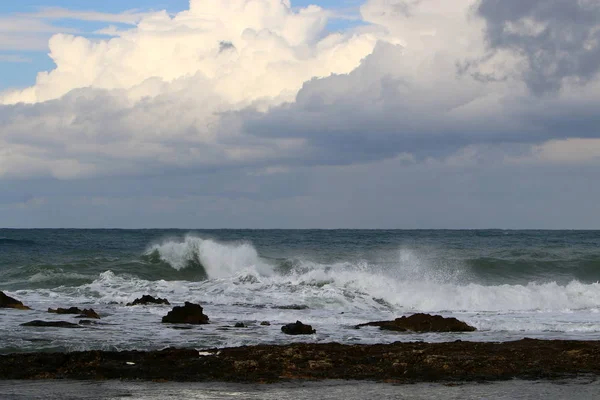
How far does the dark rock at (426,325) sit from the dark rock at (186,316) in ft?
15.1

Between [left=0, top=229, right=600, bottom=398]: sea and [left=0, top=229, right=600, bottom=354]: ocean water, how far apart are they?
47 mm

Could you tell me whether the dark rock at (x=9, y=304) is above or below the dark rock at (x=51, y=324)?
above

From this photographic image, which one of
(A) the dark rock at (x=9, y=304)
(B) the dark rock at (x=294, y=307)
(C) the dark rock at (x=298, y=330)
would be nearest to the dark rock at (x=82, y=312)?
(A) the dark rock at (x=9, y=304)

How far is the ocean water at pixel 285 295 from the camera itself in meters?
17.2

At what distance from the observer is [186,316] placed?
19.4 meters

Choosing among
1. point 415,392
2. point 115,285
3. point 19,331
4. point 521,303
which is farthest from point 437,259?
point 415,392

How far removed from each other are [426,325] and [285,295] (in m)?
9.41

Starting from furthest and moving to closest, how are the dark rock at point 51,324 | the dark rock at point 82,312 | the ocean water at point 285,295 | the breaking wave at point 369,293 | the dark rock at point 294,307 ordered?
the breaking wave at point 369,293, the dark rock at point 294,307, the dark rock at point 82,312, the dark rock at point 51,324, the ocean water at point 285,295

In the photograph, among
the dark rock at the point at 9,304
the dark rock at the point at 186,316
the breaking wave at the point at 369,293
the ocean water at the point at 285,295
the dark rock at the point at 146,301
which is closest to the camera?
the ocean water at the point at 285,295

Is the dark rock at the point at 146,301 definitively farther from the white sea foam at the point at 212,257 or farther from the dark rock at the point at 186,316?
the white sea foam at the point at 212,257

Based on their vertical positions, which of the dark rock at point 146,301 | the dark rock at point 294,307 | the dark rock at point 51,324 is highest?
the dark rock at point 146,301

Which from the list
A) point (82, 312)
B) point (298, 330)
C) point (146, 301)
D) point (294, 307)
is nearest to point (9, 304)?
point (82, 312)

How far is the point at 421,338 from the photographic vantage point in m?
17.1

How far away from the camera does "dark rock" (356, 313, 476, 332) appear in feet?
60.6
